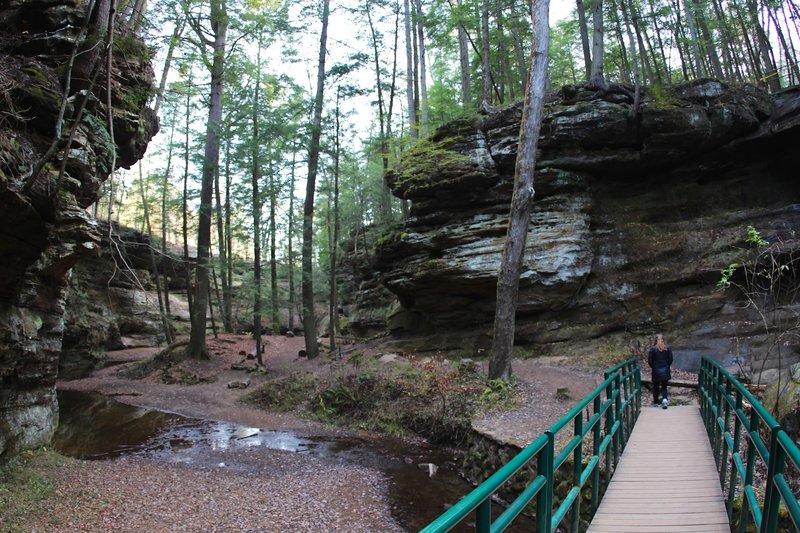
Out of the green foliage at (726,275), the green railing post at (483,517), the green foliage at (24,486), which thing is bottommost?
the green foliage at (24,486)

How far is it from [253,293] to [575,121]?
15.1 metres

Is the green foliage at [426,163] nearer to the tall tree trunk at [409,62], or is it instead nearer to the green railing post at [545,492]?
the tall tree trunk at [409,62]

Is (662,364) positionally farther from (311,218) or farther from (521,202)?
(311,218)

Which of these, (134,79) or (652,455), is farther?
(134,79)

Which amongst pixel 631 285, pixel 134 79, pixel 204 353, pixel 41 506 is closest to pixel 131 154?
pixel 134 79

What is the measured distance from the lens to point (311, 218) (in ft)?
67.1

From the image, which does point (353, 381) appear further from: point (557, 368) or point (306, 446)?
point (557, 368)

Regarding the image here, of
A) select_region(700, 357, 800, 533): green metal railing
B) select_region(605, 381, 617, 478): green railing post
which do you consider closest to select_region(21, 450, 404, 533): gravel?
select_region(605, 381, 617, 478): green railing post

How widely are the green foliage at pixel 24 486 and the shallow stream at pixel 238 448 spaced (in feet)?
5.22

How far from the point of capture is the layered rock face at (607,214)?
48.4ft

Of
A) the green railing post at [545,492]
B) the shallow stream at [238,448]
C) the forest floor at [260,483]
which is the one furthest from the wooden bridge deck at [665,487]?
the shallow stream at [238,448]

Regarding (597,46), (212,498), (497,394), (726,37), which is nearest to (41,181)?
(212,498)

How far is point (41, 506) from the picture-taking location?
6.61m

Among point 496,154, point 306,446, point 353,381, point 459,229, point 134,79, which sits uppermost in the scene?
point 496,154
